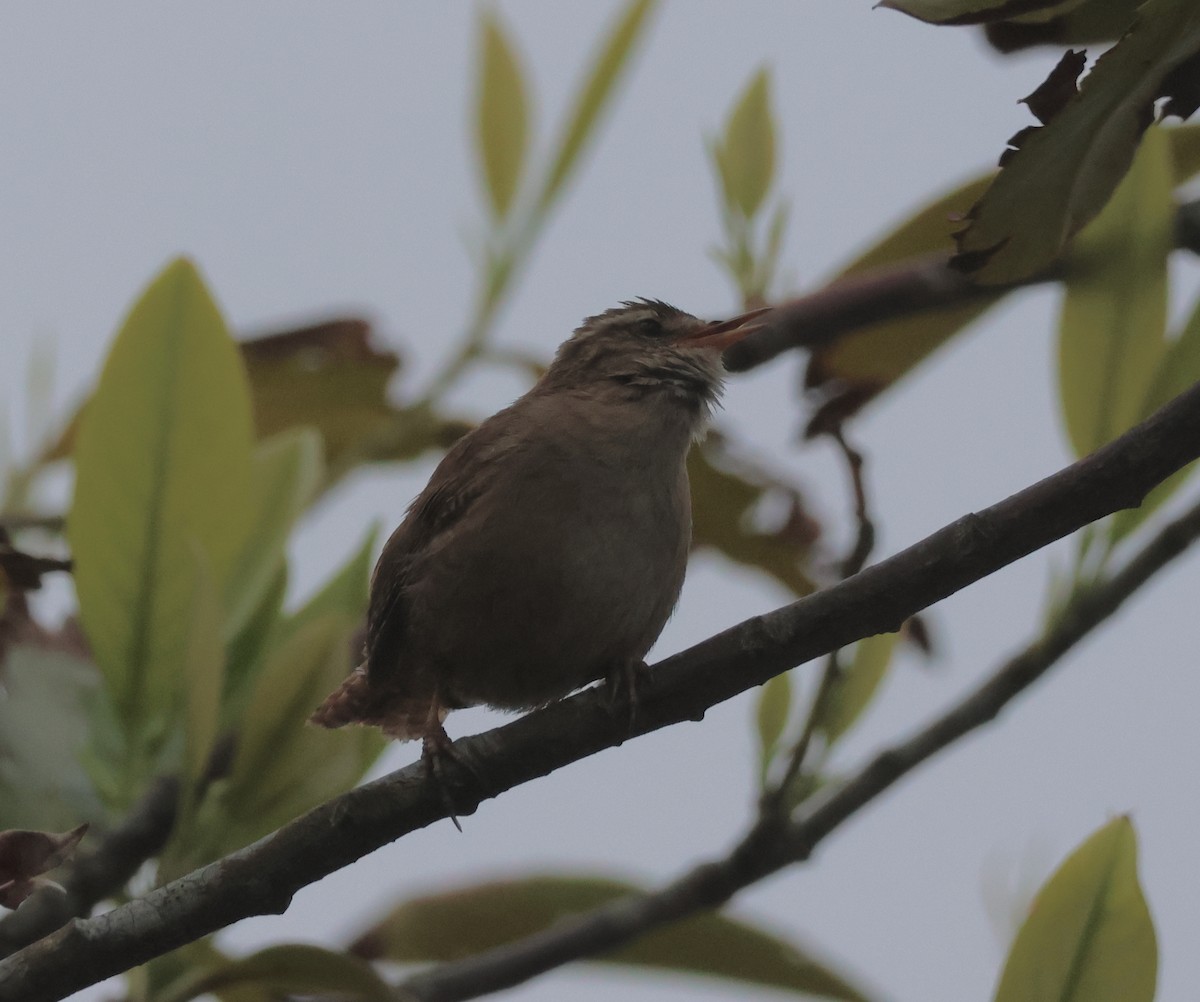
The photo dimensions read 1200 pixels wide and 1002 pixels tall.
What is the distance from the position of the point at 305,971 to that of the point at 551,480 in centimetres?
91

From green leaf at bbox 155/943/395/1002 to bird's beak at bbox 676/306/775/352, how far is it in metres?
1.29

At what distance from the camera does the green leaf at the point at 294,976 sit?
6.74 feet

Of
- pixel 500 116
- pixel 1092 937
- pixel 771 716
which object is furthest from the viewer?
pixel 500 116

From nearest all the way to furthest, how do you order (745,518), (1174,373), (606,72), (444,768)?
1. (444,768)
2. (1174,373)
3. (745,518)
4. (606,72)

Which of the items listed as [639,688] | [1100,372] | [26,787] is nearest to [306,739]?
[26,787]

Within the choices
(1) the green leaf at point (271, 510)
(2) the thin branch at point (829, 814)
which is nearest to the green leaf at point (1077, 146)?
(2) the thin branch at point (829, 814)

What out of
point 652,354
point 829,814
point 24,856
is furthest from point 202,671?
point 652,354

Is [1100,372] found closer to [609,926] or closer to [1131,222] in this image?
[1131,222]

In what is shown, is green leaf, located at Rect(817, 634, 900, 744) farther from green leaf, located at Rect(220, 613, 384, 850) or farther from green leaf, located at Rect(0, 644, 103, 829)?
green leaf, located at Rect(0, 644, 103, 829)

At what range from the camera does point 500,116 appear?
3.20 m

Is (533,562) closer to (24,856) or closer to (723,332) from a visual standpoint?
(723,332)

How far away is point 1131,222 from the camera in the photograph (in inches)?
99.2

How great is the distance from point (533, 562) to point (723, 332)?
0.74 m

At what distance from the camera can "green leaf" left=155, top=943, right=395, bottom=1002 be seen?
2.05 m
